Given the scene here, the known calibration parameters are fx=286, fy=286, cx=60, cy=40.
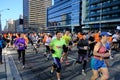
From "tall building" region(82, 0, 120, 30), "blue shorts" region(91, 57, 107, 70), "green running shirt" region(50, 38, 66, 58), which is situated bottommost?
"blue shorts" region(91, 57, 107, 70)

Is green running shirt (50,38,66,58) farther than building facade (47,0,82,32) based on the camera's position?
No

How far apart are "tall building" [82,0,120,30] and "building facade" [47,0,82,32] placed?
662 cm

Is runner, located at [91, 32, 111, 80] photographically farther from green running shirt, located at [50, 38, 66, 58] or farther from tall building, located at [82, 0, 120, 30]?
tall building, located at [82, 0, 120, 30]

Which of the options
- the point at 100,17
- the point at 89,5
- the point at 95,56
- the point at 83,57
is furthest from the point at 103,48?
the point at 89,5

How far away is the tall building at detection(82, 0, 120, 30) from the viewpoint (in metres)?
84.9

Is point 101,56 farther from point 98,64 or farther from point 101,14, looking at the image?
point 101,14

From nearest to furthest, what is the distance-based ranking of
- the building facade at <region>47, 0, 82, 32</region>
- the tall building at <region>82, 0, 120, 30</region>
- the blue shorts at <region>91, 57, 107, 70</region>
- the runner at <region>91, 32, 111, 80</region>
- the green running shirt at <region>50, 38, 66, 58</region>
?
the runner at <region>91, 32, 111, 80</region> → the blue shorts at <region>91, 57, 107, 70</region> → the green running shirt at <region>50, 38, 66, 58</region> → the tall building at <region>82, 0, 120, 30</region> → the building facade at <region>47, 0, 82, 32</region>

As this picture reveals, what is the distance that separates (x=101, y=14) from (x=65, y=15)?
1753 inches

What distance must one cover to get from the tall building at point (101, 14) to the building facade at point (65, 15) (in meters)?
6.62

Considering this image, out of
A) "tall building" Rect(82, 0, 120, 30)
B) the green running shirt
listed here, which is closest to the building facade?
"tall building" Rect(82, 0, 120, 30)

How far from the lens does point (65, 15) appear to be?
13550 centimetres

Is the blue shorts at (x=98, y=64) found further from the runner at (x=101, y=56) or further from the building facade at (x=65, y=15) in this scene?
the building facade at (x=65, y=15)

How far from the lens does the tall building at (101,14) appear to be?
84.9 metres

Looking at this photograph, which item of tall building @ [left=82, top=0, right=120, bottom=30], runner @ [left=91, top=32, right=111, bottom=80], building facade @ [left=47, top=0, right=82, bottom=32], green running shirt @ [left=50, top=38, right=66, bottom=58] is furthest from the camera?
building facade @ [left=47, top=0, right=82, bottom=32]
